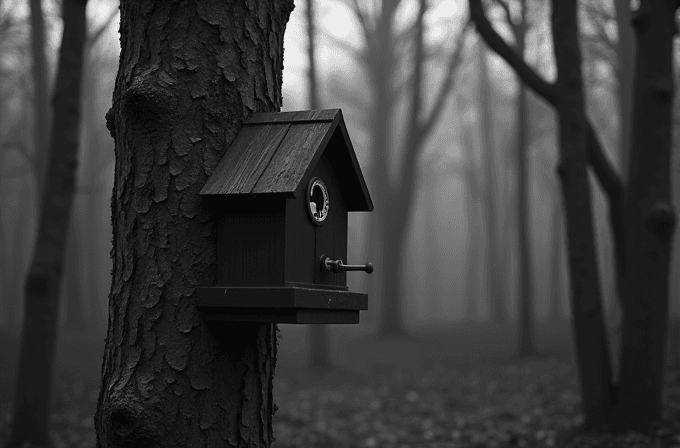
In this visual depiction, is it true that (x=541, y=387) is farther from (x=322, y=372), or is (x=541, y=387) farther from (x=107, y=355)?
(x=107, y=355)

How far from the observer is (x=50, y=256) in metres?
7.70

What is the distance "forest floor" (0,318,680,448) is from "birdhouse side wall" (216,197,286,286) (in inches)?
182

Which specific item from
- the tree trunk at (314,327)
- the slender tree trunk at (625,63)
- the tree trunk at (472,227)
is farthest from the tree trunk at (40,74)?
the tree trunk at (472,227)

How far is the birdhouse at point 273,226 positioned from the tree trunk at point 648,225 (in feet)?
14.1

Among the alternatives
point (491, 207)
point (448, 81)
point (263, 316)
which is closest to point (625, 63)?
Result: point (448, 81)

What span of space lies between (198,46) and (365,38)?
19.5 metres

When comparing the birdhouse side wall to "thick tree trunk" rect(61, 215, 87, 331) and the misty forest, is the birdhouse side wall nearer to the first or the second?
the misty forest

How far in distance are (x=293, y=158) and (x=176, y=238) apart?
0.52 meters

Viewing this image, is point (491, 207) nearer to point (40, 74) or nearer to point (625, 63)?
point (625, 63)

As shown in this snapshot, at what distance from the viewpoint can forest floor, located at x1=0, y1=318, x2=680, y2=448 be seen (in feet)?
26.1

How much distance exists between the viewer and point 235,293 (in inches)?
110

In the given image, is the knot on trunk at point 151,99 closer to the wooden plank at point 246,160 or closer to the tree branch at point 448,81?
the wooden plank at point 246,160

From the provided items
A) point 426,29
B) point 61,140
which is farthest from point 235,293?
point 426,29

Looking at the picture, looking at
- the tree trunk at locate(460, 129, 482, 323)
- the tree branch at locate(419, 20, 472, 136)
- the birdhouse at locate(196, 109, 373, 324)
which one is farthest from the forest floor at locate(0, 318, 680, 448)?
the tree trunk at locate(460, 129, 482, 323)
